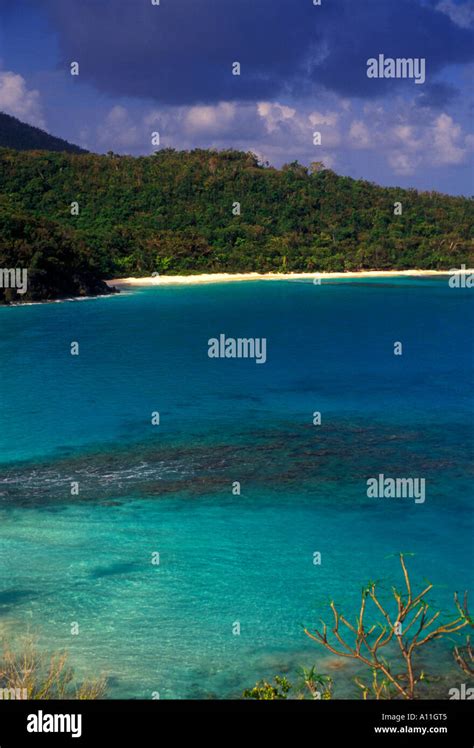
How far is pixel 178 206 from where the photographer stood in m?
99.8

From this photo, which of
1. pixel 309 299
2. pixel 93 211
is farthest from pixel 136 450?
pixel 93 211

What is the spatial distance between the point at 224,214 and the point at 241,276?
17.0 meters

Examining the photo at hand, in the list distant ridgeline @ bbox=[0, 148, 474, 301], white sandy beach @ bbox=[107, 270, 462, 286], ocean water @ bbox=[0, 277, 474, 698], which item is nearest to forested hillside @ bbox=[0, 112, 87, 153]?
distant ridgeline @ bbox=[0, 148, 474, 301]

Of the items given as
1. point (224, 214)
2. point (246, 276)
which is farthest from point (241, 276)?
point (224, 214)

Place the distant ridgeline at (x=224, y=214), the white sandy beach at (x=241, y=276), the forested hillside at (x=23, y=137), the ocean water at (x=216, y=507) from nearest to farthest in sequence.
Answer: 1. the ocean water at (x=216, y=507)
2. the white sandy beach at (x=241, y=276)
3. the distant ridgeline at (x=224, y=214)
4. the forested hillside at (x=23, y=137)

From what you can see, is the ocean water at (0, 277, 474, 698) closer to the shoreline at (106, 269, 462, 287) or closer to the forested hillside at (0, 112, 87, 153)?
the shoreline at (106, 269, 462, 287)

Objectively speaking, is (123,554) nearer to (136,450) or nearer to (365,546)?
(365,546)

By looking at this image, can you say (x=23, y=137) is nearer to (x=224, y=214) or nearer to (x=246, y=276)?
(x=224, y=214)

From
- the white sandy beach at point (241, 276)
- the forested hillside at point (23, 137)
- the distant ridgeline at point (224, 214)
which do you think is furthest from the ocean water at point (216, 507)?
the forested hillside at point (23, 137)

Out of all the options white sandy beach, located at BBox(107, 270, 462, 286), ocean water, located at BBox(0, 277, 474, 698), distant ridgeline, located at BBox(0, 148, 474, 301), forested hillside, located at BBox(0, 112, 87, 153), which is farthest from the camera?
forested hillside, located at BBox(0, 112, 87, 153)

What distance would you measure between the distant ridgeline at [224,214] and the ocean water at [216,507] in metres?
44.6

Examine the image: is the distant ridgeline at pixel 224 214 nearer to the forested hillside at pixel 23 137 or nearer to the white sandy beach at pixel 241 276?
the white sandy beach at pixel 241 276

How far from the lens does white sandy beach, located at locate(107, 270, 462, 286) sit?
7644 centimetres

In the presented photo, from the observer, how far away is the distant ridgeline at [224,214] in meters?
85.7
